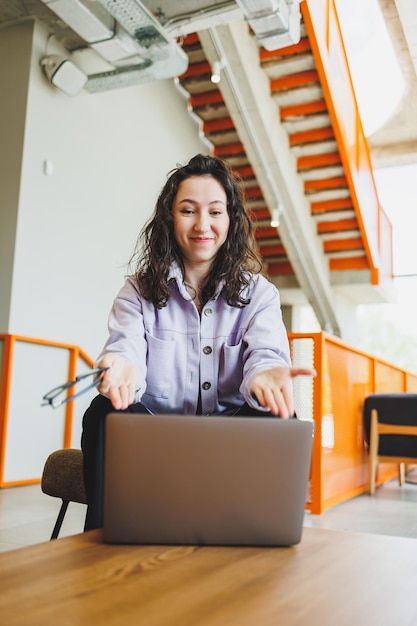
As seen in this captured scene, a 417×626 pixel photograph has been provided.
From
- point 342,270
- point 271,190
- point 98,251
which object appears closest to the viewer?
point 98,251

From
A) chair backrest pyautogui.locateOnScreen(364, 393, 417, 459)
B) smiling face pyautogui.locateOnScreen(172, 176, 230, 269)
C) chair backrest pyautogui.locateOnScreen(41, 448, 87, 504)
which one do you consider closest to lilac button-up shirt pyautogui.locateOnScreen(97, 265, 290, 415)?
smiling face pyautogui.locateOnScreen(172, 176, 230, 269)

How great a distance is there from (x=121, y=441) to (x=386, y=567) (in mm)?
418

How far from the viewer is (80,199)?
5.36m

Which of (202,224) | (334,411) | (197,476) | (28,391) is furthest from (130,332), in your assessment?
(28,391)

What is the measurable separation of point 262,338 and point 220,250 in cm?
35

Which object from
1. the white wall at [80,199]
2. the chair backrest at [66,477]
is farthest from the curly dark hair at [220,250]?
the white wall at [80,199]

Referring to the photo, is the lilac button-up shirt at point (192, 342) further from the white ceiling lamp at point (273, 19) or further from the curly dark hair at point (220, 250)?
the white ceiling lamp at point (273, 19)

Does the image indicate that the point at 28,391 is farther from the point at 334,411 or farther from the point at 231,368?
the point at 231,368

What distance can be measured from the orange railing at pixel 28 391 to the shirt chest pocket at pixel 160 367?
124 inches

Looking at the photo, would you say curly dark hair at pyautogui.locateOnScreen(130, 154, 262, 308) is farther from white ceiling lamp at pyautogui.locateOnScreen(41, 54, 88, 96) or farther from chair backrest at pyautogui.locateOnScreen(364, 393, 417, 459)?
white ceiling lamp at pyautogui.locateOnScreen(41, 54, 88, 96)

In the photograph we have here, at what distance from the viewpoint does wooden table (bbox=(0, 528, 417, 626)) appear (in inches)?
24.4

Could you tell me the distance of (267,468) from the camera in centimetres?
91

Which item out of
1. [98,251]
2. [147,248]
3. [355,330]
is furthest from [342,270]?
[147,248]

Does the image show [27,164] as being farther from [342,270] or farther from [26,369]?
[342,270]
